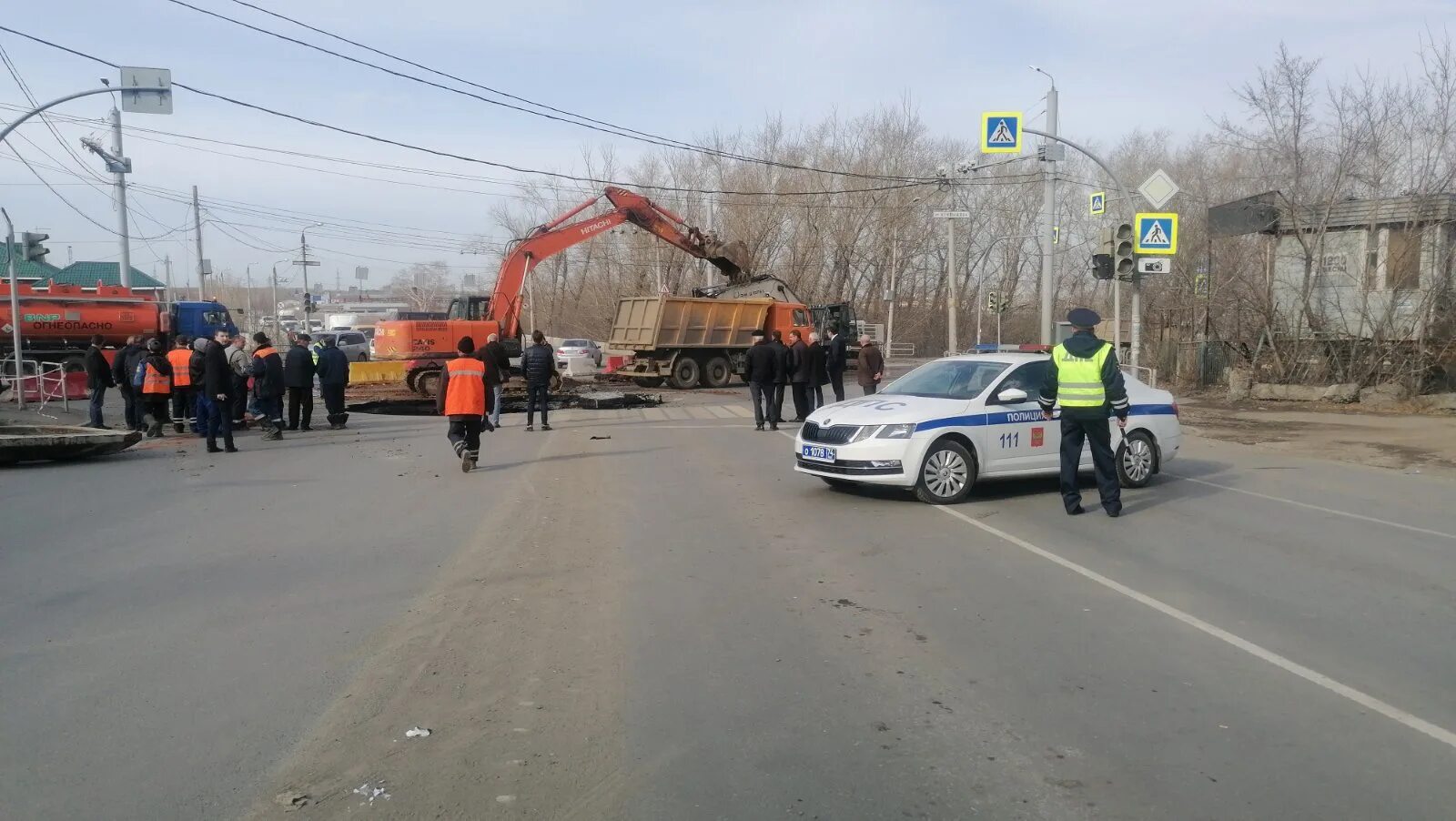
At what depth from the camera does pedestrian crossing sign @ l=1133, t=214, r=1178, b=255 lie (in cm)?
1844

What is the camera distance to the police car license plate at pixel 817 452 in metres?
10.1

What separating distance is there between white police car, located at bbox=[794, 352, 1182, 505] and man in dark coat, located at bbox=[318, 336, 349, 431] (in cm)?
1090

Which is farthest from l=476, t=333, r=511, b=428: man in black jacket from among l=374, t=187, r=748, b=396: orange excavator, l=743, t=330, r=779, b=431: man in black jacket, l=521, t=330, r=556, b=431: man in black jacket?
l=374, t=187, r=748, b=396: orange excavator

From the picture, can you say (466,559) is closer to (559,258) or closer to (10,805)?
(10,805)

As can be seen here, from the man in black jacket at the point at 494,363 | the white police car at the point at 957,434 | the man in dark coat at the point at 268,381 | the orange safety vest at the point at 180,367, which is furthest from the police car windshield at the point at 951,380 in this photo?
the orange safety vest at the point at 180,367

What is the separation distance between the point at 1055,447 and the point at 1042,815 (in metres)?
7.36

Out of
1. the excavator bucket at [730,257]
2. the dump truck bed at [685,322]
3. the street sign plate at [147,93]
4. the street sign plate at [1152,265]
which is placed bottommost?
the dump truck bed at [685,322]

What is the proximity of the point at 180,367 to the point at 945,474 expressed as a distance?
12.3 meters

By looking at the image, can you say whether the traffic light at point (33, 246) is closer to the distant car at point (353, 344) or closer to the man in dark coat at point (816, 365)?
the man in dark coat at point (816, 365)

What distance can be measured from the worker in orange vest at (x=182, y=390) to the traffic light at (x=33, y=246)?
16.2 ft

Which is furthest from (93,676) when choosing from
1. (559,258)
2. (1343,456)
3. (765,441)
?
(559,258)

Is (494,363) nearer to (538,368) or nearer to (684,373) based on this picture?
(538,368)

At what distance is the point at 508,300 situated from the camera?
26.4 metres

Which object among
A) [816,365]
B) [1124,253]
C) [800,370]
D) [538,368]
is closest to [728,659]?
[800,370]
